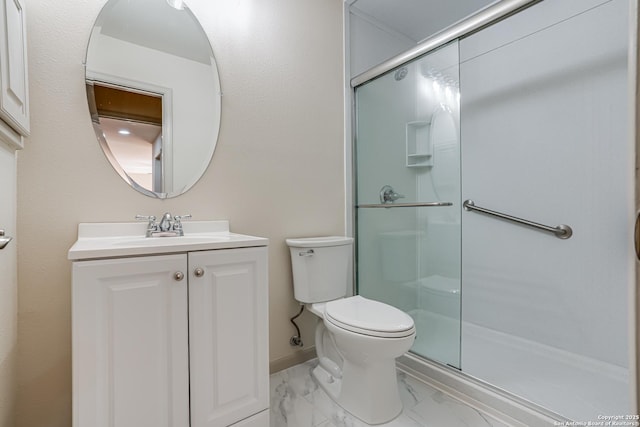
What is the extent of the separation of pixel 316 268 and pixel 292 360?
23.2 inches

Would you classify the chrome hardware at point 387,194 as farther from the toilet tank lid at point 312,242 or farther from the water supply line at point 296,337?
the water supply line at point 296,337

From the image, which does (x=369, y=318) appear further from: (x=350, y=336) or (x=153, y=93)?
(x=153, y=93)

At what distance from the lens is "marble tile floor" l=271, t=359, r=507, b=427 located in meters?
1.29

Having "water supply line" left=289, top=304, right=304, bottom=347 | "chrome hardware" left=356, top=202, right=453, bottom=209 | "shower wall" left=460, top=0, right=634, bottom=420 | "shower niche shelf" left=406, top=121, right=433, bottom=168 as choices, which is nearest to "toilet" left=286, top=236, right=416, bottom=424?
"water supply line" left=289, top=304, right=304, bottom=347

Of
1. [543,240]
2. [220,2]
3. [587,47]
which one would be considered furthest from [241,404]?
[587,47]

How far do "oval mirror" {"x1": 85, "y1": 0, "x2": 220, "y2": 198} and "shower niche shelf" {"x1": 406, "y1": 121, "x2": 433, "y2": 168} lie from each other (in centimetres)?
126

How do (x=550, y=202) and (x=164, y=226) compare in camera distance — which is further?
(x=550, y=202)

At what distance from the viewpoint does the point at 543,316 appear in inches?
73.7

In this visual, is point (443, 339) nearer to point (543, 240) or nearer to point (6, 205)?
point (543, 240)

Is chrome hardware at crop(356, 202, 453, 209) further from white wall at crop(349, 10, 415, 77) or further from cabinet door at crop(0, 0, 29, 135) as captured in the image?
cabinet door at crop(0, 0, 29, 135)

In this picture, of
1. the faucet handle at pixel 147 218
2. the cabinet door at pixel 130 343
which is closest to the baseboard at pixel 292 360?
the cabinet door at pixel 130 343

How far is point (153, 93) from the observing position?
1.38 m

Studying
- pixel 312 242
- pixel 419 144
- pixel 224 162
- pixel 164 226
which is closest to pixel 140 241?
pixel 164 226

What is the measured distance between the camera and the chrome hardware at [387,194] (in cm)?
205
